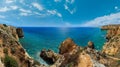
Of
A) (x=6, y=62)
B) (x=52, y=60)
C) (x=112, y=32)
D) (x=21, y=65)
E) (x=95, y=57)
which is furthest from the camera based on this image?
(x=112, y=32)

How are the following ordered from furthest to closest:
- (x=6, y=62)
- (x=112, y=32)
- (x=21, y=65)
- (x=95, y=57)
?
(x=112, y=32) → (x=21, y=65) → (x=95, y=57) → (x=6, y=62)

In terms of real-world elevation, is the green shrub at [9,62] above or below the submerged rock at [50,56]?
above

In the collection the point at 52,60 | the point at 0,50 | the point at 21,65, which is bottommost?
the point at 52,60

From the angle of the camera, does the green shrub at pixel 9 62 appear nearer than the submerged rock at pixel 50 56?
Yes

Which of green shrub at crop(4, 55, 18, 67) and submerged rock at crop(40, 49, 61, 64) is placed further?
submerged rock at crop(40, 49, 61, 64)

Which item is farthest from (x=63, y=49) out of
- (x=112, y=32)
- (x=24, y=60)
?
(x=112, y=32)

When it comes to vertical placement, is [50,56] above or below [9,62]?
below

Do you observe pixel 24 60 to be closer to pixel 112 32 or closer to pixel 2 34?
pixel 2 34

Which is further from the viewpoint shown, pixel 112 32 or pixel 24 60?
pixel 112 32

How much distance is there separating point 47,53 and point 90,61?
5969 centimetres

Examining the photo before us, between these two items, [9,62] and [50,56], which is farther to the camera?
[50,56]

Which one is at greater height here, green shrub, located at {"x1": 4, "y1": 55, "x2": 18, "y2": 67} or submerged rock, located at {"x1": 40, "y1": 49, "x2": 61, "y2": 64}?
green shrub, located at {"x1": 4, "y1": 55, "x2": 18, "y2": 67}

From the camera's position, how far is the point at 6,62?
29.9m

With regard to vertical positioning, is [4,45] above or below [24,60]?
above
